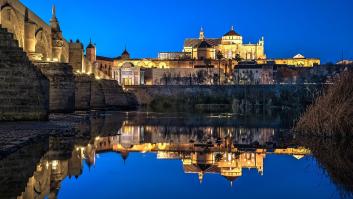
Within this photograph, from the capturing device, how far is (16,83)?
2017 centimetres

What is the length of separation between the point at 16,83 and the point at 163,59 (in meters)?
142

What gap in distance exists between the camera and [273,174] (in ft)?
32.6

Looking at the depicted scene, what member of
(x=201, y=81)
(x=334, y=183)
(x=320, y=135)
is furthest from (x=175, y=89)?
(x=334, y=183)

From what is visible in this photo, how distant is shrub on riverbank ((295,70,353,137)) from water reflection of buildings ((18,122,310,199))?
48.8 inches

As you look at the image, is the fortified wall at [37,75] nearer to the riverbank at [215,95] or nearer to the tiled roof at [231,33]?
the riverbank at [215,95]

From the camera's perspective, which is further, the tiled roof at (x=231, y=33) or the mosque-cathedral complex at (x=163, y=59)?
the tiled roof at (x=231, y=33)

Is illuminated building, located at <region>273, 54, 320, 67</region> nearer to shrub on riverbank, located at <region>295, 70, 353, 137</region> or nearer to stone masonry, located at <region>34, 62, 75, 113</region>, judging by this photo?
stone masonry, located at <region>34, 62, 75, 113</region>

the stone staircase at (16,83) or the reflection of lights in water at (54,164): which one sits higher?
the stone staircase at (16,83)

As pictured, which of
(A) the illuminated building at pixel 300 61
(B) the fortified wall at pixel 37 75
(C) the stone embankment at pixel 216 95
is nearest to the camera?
(B) the fortified wall at pixel 37 75

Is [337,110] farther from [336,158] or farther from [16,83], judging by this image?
[16,83]

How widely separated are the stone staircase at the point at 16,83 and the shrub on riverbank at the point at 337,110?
10162 millimetres

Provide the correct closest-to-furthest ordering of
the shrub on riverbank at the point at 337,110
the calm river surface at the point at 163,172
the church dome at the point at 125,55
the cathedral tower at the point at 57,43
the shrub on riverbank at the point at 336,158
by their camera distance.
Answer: the calm river surface at the point at 163,172, the shrub on riverbank at the point at 336,158, the shrub on riverbank at the point at 337,110, the cathedral tower at the point at 57,43, the church dome at the point at 125,55

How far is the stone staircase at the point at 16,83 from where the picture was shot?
19.9m

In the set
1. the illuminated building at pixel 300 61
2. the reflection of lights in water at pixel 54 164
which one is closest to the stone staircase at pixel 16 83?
the reflection of lights in water at pixel 54 164
